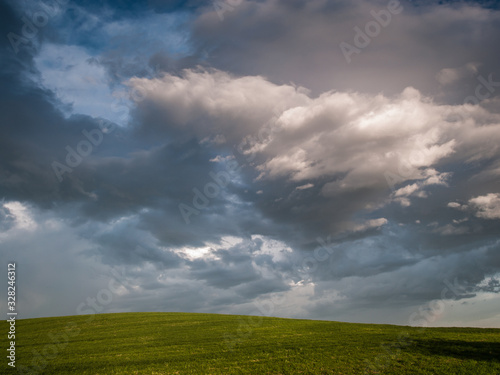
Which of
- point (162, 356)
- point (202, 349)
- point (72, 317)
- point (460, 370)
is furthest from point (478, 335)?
point (72, 317)

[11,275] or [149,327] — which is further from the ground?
[11,275]

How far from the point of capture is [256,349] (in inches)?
1407

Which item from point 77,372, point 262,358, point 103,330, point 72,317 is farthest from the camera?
point 72,317

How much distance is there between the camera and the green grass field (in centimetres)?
2884

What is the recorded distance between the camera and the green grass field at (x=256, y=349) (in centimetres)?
2884

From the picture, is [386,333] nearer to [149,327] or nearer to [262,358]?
[262,358]

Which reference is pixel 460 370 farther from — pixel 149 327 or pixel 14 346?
pixel 14 346

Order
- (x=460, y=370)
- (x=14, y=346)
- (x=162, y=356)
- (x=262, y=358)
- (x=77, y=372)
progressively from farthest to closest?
(x=14, y=346), (x=162, y=356), (x=262, y=358), (x=77, y=372), (x=460, y=370)

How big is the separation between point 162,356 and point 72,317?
42.0m

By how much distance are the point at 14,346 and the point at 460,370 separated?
5156cm

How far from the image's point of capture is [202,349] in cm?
3669

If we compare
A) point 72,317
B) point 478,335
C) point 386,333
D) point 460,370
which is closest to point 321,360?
point 460,370

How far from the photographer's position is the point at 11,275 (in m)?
A: 34.7

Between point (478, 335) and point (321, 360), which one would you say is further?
point (478, 335)
